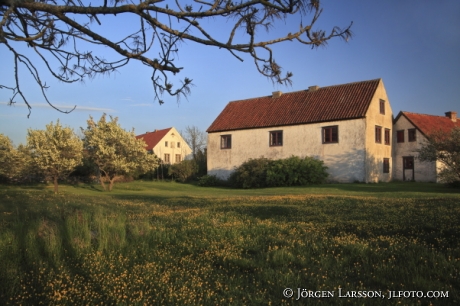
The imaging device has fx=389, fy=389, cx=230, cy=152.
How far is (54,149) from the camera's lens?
2897 cm

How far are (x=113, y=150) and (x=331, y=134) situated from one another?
18844 mm

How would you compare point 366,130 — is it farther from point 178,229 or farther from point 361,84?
point 178,229

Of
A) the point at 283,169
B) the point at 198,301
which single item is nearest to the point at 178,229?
the point at 198,301

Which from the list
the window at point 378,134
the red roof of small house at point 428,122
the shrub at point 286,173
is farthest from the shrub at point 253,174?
the red roof of small house at point 428,122

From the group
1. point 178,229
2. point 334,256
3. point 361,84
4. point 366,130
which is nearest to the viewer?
point 334,256

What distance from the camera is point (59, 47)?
526 centimetres

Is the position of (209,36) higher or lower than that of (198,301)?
higher

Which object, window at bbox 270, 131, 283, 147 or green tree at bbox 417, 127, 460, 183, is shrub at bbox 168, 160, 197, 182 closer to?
window at bbox 270, 131, 283, 147

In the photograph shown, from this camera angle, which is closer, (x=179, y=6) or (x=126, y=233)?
(x=179, y=6)

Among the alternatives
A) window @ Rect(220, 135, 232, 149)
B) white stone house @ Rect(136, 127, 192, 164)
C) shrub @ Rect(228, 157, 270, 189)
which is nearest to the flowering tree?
window @ Rect(220, 135, 232, 149)

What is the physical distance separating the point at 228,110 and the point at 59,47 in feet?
131

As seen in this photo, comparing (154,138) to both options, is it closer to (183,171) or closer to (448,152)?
(183,171)

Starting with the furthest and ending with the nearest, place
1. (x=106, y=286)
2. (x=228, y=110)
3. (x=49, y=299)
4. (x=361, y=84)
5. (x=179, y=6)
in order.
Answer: (x=228, y=110) < (x=361, y=84) < (x=106, y=286) < (x=49, y=299) < (x=179, y=6)

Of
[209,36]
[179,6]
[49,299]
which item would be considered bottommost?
[49,299]
